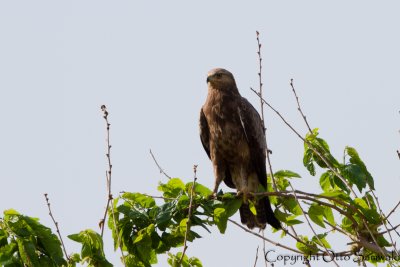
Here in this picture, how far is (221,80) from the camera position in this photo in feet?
27.7

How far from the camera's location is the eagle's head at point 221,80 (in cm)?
840

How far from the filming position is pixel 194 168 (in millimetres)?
4652

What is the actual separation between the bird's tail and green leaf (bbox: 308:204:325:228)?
1108 mm

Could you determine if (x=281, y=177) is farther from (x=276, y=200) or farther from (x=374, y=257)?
(x=374, y=257)

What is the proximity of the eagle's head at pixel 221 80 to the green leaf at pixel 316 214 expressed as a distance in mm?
3249

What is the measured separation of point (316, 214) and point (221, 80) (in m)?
3.42

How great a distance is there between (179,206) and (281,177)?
3.99 feet

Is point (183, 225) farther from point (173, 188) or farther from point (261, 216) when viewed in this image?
point (261, 216)

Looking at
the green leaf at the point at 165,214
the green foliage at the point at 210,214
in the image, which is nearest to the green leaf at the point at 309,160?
the green foliage at the point at 210,214

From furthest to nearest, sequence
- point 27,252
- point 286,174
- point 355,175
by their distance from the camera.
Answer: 1. point 286,174
2. point 355,175
3. point 27,252

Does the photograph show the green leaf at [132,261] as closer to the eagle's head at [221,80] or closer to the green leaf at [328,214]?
the green leaf at [328,214]

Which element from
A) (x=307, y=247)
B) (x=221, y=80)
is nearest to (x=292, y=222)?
(x=307, y=247)

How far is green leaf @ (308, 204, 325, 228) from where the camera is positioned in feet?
17.5

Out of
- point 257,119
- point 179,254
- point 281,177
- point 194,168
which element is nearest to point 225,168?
point 257,119
